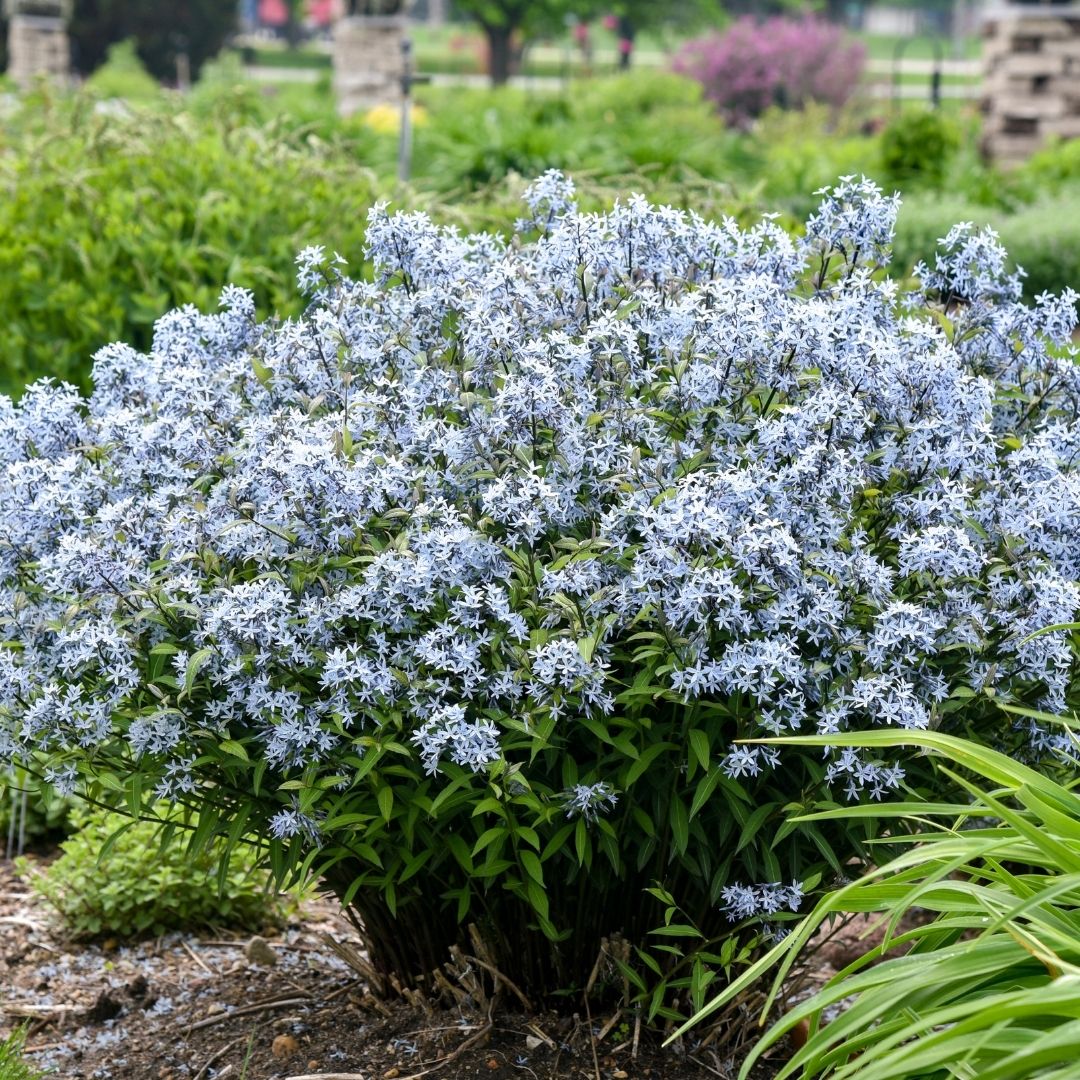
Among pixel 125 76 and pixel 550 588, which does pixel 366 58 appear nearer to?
pixel 125 76

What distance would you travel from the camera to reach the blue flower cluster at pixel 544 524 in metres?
2.49

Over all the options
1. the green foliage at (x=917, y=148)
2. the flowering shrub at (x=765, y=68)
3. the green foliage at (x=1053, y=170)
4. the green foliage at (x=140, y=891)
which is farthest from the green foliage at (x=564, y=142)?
the flowering shrub at (x=765, y=68)

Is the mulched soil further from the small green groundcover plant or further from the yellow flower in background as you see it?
A: the yellow flower in background

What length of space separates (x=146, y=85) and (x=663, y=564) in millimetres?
37546

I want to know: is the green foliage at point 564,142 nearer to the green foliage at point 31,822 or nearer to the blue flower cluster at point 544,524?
the green foliage at point 31,822

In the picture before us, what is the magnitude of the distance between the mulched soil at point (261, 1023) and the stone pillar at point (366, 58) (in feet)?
67.8

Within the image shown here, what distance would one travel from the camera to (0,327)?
5.14 metres

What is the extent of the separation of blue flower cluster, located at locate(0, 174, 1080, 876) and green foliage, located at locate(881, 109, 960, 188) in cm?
1284

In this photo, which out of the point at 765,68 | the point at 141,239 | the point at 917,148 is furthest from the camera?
the point at 765,68

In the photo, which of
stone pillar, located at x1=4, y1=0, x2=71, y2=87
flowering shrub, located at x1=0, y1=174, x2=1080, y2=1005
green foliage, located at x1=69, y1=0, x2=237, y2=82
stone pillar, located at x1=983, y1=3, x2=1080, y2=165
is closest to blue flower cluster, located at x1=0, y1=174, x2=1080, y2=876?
flowering shrub, located at x1=0, y1=174, x2=1080, y2=1005

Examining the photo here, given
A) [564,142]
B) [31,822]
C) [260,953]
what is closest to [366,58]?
[564,142]

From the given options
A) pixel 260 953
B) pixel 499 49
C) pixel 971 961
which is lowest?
pixel 260 953

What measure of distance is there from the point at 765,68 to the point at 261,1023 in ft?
97.3

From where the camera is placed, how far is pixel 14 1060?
2.84 meters
